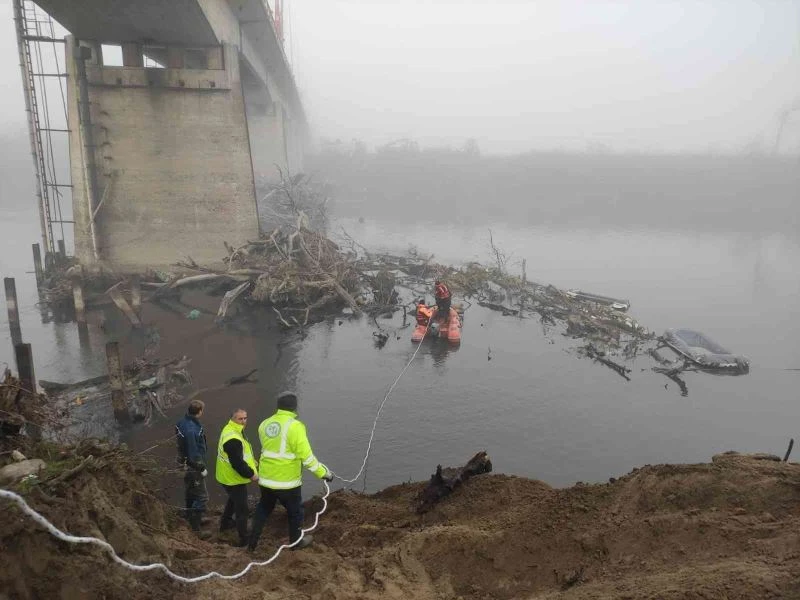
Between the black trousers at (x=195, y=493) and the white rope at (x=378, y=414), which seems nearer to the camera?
the black trousers at (x=195, y=493)

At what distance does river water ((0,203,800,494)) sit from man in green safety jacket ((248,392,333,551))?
108 inches

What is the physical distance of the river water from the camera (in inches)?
340

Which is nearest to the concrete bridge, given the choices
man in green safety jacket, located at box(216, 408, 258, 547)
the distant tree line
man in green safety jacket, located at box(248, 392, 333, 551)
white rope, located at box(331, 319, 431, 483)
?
white rope, located at box(331, 319, 431, 483)

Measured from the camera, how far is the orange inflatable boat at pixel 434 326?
1381 centimetres

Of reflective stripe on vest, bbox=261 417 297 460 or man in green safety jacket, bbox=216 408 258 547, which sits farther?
man in green safety jacket, bbox=216 408 258 547

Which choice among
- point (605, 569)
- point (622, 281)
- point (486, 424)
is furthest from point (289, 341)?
point (622, 281)

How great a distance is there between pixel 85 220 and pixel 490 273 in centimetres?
1452

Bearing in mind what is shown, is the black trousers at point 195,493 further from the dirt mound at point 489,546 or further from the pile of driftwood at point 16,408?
the pile of driftwood at point 16,408

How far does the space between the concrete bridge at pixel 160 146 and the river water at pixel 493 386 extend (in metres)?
3.24

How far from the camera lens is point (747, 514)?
400cm

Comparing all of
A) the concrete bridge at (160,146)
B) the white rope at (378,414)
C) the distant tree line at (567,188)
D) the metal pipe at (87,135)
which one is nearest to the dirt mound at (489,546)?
the white rope at (378,414)

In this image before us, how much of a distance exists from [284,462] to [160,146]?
1691 centimetres

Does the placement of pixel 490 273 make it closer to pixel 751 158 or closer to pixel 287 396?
pixel 287 396

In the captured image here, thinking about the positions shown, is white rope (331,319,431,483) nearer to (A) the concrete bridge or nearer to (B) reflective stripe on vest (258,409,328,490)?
(B) reflective stripe on vest (258,409,328,490)
